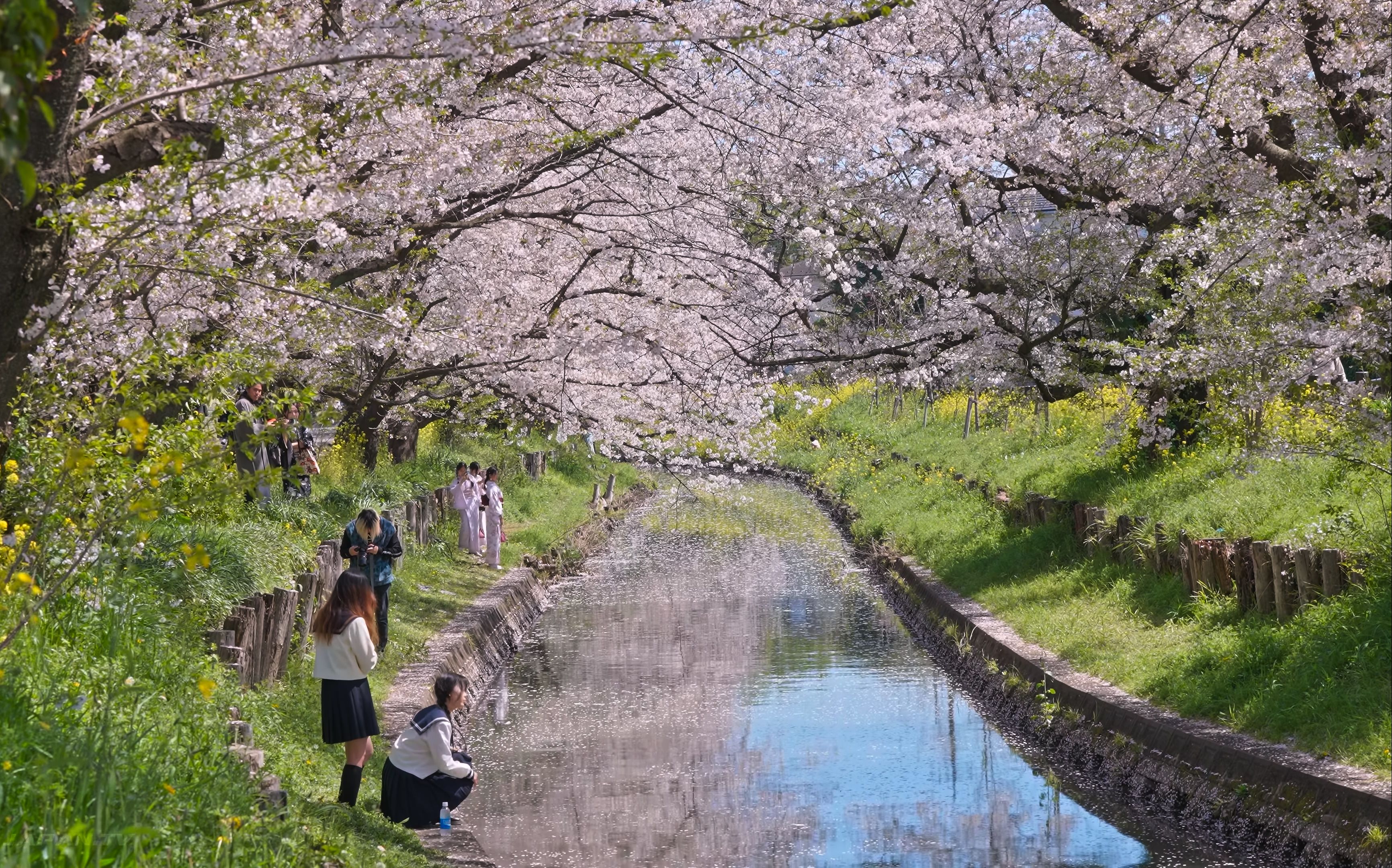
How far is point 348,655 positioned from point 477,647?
19.1 ft

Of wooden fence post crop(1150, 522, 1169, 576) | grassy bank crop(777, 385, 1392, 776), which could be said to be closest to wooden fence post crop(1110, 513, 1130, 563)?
grassy bank crop(777, 385, 1392, 776)

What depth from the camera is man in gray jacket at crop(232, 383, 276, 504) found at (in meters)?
6.33

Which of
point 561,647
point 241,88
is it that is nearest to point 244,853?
point 241,88

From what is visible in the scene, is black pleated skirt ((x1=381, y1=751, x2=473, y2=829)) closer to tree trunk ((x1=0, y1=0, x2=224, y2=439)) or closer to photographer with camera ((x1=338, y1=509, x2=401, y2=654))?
tree trunk ((x1=0, y1=0, x2=224, y2=439))

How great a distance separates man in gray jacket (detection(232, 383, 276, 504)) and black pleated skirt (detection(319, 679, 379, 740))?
123 centimetres

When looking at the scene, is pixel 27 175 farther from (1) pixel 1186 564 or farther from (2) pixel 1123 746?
(1) pixel 1186 564

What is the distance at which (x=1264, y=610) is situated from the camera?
970cm

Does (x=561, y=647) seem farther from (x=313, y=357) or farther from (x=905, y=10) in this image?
(x=905, y=10)

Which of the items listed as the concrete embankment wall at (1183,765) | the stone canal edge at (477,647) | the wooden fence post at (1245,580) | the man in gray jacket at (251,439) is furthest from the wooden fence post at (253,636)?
the wooden fence post at (1245,580)

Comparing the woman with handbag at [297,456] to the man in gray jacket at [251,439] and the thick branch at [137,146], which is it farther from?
Answer: the thick branch at [137,146]

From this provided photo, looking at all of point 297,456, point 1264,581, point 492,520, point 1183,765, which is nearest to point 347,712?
point 1183,765

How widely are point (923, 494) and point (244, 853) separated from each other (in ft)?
60.2

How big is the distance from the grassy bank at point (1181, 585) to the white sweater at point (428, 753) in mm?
4595

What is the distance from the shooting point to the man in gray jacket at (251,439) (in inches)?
249
